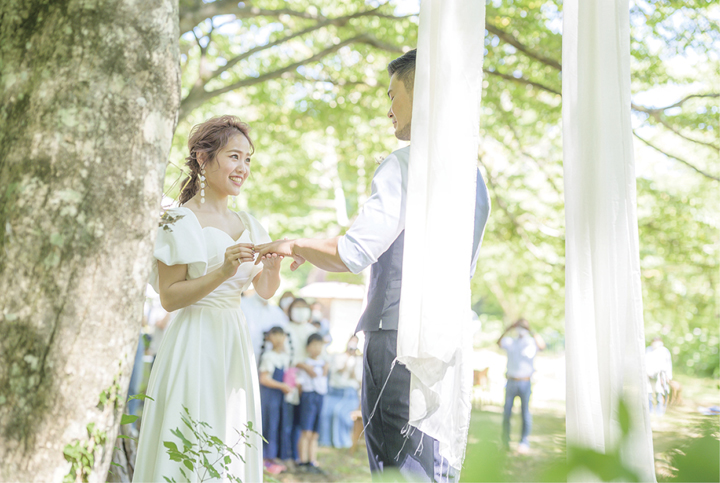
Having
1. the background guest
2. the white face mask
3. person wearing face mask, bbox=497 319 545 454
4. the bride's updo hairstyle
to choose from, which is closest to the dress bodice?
the bride's updo hairstyle

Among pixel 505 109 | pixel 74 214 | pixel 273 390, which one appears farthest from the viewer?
pixel 505 109

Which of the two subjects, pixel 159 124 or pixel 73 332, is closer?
pixel 73 332

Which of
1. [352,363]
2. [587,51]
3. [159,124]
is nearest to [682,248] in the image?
[352,363]

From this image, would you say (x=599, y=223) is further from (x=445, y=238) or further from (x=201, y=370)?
(x=201, y=370)

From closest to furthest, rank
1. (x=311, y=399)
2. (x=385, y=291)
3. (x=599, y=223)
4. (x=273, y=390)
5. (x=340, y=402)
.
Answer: (x=599, y=223) < (x=385, y=291) < (x=273, y=390) < (x=311, y=399) < (x=340, y=402)

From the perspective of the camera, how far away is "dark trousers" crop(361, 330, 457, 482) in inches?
74.9

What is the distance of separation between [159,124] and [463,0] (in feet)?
3.26

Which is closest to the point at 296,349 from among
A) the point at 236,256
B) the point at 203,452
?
the point at 236,256

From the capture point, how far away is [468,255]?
171 centimetres

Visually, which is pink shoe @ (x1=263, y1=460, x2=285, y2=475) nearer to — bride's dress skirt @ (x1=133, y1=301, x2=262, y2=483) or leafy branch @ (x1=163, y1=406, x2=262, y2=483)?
bride's dress skirt @ (x1=133, y1=301, x2=262, y2=483)

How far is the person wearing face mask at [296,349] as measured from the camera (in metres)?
6.93

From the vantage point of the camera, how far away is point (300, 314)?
293 inches

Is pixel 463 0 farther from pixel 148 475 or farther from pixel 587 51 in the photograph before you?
pixel 148 475

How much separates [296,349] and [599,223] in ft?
19.6
